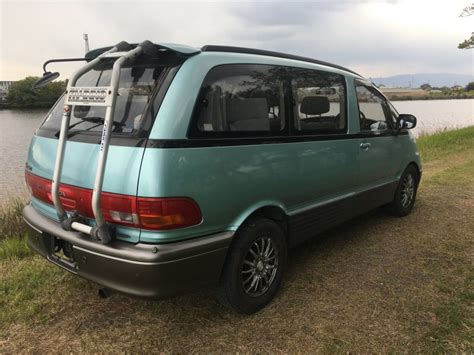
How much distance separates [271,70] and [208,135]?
0.94 metres

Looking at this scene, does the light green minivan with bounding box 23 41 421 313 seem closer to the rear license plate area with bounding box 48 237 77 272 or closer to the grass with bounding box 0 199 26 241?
the rear license plate area with bounding box 48 237 77 272

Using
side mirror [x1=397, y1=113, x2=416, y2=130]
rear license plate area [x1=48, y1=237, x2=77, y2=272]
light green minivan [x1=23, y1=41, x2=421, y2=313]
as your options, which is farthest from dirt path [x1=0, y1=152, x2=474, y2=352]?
side mirror [x1=397, y1=113, x2=416, y2=130]

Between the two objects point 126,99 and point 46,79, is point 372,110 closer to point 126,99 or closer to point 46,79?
point 126,99

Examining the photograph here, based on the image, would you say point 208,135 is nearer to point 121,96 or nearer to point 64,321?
point 121,96

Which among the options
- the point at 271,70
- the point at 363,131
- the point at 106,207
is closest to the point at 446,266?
the point at 363,131

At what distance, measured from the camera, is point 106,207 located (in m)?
2.39

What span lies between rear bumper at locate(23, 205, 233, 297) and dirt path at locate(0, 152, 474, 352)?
0.45m

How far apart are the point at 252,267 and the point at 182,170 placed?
104 cm

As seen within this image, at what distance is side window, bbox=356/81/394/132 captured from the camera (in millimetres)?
4242

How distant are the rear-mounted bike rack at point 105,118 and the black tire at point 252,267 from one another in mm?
870

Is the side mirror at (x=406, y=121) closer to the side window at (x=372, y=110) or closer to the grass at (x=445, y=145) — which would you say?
the side window at (x=372, y=110)

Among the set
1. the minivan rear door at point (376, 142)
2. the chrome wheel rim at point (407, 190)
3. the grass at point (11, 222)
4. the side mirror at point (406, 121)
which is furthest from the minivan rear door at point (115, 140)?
the chrome wheel rim at point (407, 190)

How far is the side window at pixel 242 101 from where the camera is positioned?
8.33 ft

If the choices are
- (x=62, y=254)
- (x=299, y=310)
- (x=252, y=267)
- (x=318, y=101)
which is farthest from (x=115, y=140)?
(x=318, y=101)
